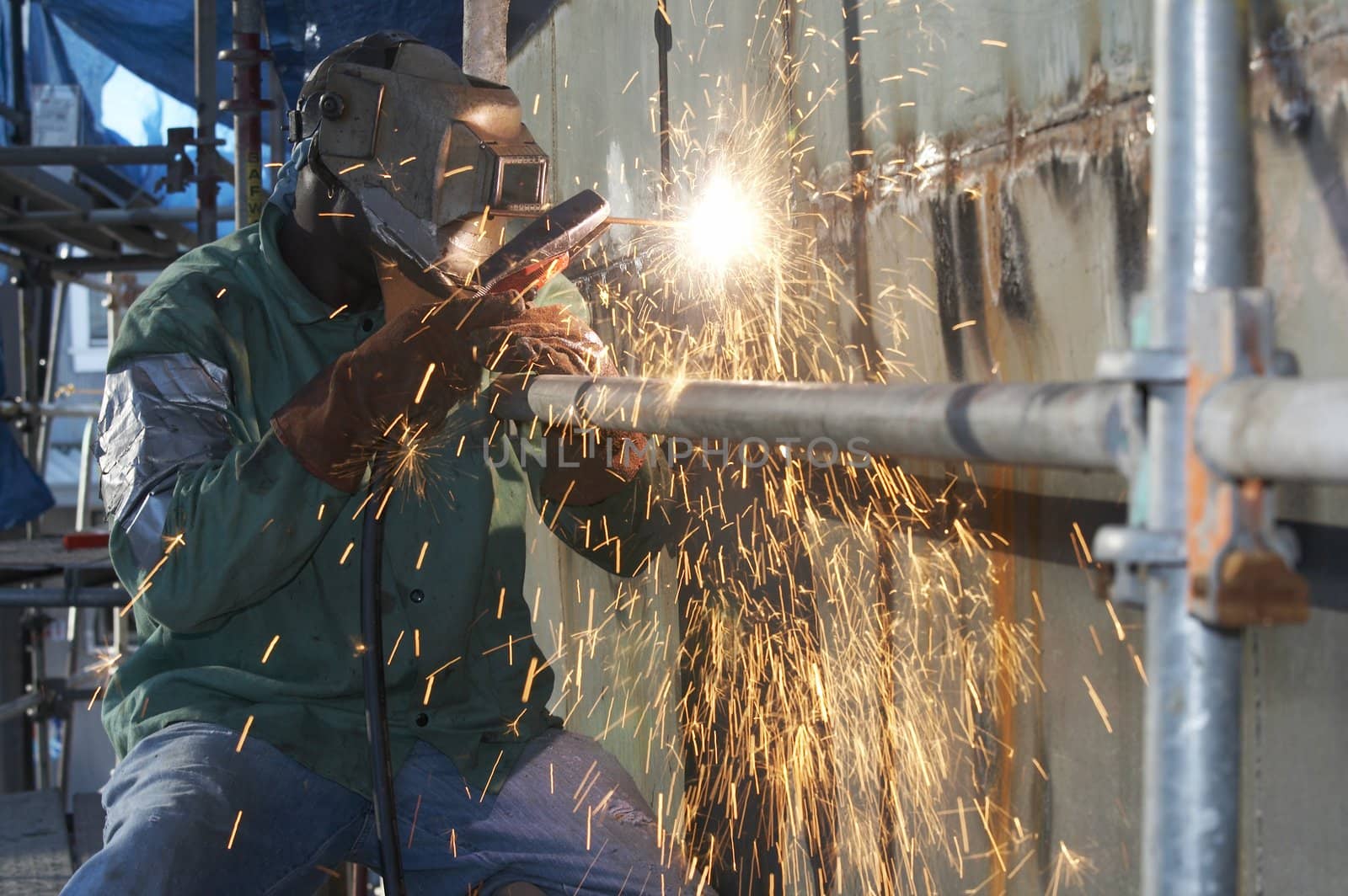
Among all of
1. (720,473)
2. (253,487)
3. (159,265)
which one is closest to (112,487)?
(253,487)

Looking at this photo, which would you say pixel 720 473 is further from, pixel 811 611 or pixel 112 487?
pixel 112 487

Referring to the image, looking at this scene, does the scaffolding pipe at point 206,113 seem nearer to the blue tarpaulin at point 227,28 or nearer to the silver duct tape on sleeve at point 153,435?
the blue tarpaulin at point 227,28

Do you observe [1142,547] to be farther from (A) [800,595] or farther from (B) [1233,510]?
(A) [800,595]

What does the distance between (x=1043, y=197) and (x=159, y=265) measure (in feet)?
22.7

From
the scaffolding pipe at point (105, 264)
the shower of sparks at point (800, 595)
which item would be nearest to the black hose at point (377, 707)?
the shower of sparks at point (800, 595)

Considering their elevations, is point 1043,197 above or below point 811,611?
above

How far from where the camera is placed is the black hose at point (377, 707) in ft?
6.43

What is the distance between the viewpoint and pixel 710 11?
7.21 ft

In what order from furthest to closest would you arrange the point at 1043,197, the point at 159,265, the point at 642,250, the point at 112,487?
1. the point at 159,265
2. the point at 642,250
3. the point at 112,487
4. the point at 1043,197

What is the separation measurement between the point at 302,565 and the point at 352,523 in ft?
0.66

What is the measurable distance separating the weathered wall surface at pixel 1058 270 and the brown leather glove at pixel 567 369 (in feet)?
1.41

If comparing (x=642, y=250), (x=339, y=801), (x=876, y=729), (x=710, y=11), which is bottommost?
(x=339, y=801)

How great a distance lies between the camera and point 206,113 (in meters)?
5.05

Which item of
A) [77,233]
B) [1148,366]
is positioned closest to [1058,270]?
[1148,366]
